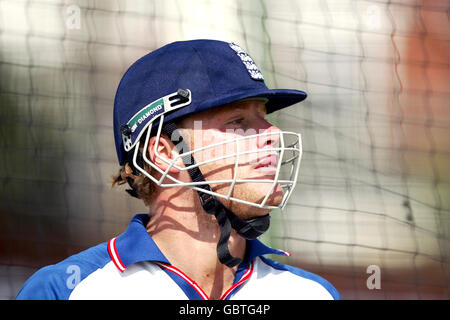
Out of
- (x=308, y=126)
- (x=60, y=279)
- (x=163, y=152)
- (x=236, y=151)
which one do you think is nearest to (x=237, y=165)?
Result: (x=236, y=151)

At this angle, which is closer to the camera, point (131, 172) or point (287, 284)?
point (287, 284)

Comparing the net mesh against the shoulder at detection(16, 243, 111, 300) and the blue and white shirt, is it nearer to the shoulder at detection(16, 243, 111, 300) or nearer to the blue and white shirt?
the blue and white shirt

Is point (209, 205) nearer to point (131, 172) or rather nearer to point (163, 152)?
point (163, 152)

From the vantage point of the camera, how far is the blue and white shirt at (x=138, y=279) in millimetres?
2021

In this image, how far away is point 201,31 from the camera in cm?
406

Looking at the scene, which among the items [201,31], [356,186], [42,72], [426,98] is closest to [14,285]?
[42,72]

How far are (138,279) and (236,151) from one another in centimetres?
53

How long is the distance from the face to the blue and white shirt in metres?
0.27

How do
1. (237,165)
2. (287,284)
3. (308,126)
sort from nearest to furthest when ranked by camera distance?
(237,165)
(287,284)
(308,126)

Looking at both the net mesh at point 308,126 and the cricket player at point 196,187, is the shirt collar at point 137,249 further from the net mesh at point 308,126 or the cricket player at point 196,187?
the net mesh at point 308,126

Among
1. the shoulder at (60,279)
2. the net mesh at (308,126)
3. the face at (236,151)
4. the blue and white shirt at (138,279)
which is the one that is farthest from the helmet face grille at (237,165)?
the net mesh at (308,126)

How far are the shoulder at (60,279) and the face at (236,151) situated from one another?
1.59 feet

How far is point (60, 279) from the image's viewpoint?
202 centimetres
